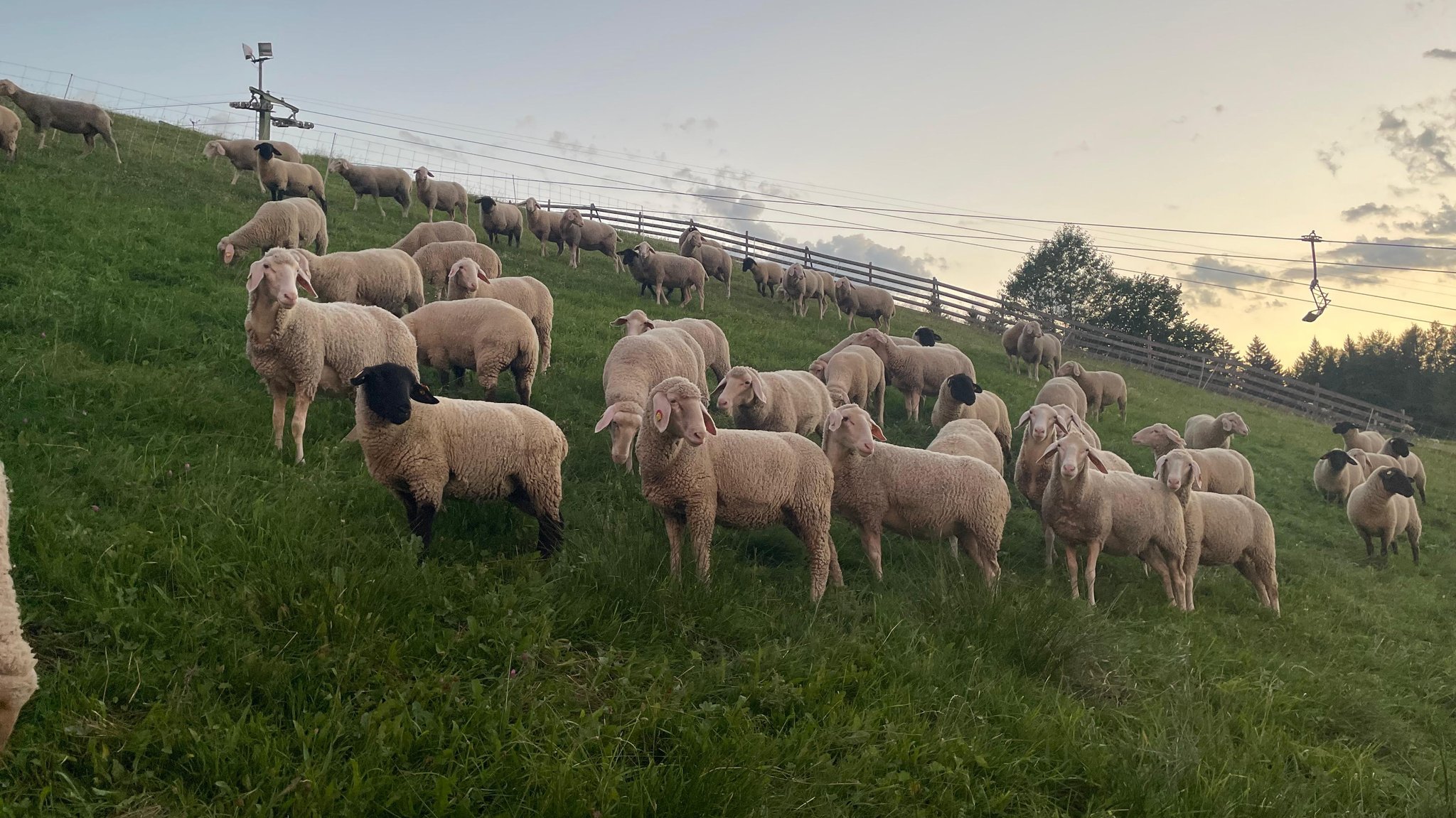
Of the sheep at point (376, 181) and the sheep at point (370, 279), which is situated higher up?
the sheep at point (376, 181)

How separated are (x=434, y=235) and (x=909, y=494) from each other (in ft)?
34.0

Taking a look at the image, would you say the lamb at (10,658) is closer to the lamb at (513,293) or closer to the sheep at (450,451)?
the sheep at (450,451)

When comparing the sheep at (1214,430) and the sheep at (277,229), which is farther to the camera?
the sheep at (1214,430)

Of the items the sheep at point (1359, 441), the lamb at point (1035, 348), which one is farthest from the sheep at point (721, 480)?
the sheep at point (1359, 441)

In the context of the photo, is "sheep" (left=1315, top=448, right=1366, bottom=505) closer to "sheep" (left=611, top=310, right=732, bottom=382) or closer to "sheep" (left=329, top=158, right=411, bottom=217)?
"sheep" (left=611, top=310, right=732, bottom=382)

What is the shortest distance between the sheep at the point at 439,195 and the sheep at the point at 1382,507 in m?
20.0

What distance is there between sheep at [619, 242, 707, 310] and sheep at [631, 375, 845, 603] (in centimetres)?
1227

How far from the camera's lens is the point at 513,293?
991 cm

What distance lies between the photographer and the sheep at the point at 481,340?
802cm

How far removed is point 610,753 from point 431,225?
1253cm

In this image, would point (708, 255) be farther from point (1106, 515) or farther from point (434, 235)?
point (1106, 515)

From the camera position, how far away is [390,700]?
3029mm

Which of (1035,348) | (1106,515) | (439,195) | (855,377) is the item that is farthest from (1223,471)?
(439,195)

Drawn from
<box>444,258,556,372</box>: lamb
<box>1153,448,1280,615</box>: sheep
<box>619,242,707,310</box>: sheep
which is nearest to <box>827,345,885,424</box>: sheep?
<box>444,258,556,372</box>: lamb
